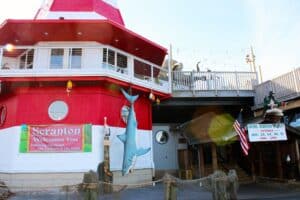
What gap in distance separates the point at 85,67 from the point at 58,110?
2.45m

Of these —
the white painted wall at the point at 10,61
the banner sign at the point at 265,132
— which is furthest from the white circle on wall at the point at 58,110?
the banner sign at the point at 265,132

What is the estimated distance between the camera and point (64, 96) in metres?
12.8

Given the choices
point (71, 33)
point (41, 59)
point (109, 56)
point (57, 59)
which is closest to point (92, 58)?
point (109, 56)

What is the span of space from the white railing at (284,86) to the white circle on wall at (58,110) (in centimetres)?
1073

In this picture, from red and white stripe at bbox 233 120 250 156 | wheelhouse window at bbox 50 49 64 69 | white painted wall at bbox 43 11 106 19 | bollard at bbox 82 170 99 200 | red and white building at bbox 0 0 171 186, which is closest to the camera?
bollard at bbox 82 170 99 200

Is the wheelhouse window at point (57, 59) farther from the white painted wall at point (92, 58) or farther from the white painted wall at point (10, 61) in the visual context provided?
the white painted wall at point (10, 61)

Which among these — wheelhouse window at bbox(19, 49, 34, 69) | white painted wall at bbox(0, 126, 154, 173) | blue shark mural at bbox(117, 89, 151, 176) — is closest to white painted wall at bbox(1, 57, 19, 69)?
wheelhouse window at bbox(19, 49, 34, 69)

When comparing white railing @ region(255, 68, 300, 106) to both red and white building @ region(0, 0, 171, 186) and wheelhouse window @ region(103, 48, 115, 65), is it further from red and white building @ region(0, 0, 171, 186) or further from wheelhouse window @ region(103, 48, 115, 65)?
wheelhouse window @ region(103, 48, 115, 65)

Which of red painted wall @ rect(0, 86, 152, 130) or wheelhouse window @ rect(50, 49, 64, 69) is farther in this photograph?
wheelhouse window @ rect(50, 49, 64, 69)

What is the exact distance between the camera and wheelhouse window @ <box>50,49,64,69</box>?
13312mm

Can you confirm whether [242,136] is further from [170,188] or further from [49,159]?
[49,159]

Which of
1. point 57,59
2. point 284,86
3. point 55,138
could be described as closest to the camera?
point 55,138

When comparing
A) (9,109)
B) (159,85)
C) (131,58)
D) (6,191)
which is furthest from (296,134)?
(9,109)

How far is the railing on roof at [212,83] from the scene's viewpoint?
16.0 meters
